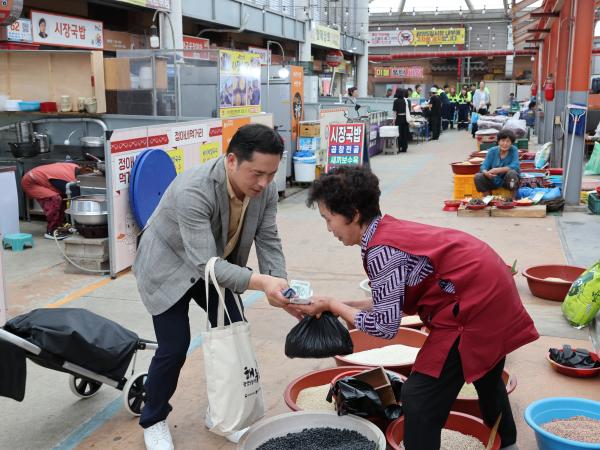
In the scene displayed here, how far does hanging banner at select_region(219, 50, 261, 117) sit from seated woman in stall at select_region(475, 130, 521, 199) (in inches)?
142

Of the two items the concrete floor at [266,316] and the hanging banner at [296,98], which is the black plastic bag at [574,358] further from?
the hanging banner at [296,98]

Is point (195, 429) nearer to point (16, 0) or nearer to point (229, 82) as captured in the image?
point (16, 0)

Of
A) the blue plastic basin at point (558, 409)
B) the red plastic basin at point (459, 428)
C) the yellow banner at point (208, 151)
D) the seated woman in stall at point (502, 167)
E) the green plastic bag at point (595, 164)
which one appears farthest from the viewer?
the green plastic bag at point (595, 164)

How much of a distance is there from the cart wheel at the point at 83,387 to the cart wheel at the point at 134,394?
0.29 metres

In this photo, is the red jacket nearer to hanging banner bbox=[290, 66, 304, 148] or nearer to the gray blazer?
the gray blazer

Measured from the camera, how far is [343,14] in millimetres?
29188

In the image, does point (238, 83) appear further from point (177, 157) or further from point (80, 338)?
point (80, 338)

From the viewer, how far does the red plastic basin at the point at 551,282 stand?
5.54 metres

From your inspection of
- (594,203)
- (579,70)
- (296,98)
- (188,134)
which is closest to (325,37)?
(296,98)

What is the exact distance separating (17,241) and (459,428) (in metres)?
5.84

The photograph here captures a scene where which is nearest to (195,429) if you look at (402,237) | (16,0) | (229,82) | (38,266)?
(402,237)

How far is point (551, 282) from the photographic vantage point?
5.54 metres

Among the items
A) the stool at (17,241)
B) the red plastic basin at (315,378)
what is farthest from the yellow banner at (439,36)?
the red plastic basin at (315,378)

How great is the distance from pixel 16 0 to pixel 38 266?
2.83 metres
